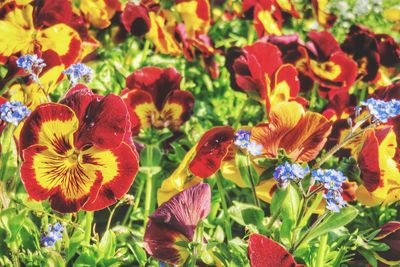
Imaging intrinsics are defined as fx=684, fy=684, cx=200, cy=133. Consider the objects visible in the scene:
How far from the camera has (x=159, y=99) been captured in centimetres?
183

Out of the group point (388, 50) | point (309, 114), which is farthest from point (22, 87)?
point (388, 50)

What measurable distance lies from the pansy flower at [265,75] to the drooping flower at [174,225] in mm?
361

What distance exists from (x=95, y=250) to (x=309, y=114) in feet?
1.77

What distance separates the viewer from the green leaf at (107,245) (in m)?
1.45

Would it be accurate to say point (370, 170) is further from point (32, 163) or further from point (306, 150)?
point (32, 163)

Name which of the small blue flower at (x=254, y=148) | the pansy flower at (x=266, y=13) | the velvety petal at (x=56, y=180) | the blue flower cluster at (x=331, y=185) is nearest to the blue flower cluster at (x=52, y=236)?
the velvety petal at (x=56, y=180)

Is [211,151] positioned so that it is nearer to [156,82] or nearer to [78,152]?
[78,152]

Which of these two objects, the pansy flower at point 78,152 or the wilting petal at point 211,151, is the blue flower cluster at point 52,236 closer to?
the pansy flower at point 78,152

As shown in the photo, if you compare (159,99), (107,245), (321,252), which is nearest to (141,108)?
(159,99)

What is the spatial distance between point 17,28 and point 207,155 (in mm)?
784

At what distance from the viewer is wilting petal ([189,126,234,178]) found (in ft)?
4.72

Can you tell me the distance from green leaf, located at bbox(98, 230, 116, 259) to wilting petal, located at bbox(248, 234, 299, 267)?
37 cm

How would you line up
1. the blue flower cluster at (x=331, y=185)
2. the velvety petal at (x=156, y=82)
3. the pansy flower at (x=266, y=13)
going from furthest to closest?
the pansy flower at (x=266, y=13)
the velvety petal at (x=156, y=82)
the blue flower cluster at (x=331, y=185)

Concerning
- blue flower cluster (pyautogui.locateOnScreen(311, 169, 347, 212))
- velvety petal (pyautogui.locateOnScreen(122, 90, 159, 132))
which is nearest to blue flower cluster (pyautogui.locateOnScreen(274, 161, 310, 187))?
blue flower cluster (pyautogui.locateOnScreen(311, 169, 347, 212))
